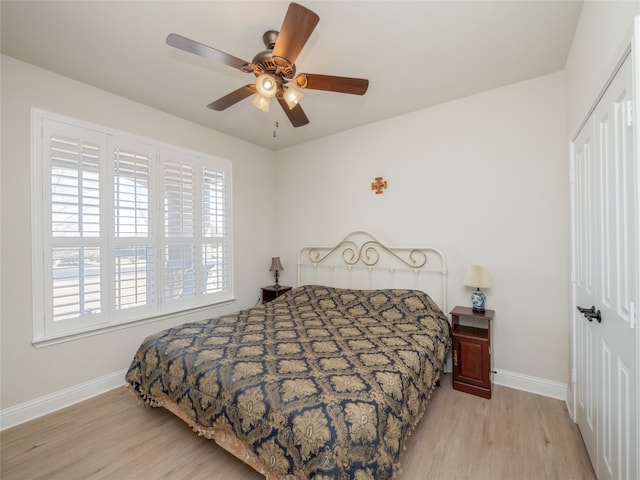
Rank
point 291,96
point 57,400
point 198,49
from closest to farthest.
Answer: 1. point 198,49
2. point 291,96
3. point 57,400

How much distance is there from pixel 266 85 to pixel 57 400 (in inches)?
119

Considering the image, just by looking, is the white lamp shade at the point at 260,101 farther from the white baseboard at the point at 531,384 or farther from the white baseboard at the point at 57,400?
the white baseboard at the point at 531,384

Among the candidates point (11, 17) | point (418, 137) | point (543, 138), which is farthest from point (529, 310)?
point (11, 17)

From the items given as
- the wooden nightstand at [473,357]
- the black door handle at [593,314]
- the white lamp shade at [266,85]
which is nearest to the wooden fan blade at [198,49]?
the white lamp shade at [266,85]

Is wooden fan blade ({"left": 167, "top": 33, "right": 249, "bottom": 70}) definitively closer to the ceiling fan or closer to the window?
the ceiling fan

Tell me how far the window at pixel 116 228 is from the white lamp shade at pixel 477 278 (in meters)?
2.88

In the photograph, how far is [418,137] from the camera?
3139 millimetres

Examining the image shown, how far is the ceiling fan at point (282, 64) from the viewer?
147cm

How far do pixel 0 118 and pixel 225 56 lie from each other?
192cm

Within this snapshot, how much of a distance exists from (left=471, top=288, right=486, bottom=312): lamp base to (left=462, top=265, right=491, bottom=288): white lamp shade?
15cm

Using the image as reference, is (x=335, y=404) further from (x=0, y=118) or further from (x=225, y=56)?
(x=0, y=118)

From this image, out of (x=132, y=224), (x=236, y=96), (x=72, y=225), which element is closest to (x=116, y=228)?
(x=132, y=224)

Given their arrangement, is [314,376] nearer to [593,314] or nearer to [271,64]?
[593,314]

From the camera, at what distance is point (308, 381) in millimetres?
1561
